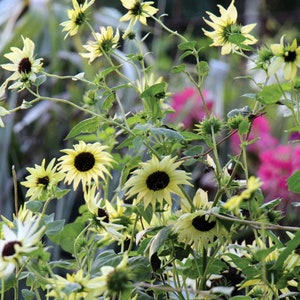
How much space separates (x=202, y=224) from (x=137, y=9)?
7.2 inches

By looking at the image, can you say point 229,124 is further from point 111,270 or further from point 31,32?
point 31,32

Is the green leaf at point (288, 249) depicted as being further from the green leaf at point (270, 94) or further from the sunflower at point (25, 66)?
the sunflower at point (25, 66)

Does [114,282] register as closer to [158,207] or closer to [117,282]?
[117,282]

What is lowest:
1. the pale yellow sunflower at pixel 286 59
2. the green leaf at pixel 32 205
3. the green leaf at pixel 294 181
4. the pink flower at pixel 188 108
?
the green leaf at pixel 32 205

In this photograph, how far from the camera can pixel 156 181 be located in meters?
0.54

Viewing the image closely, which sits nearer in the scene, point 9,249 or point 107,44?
point 9,249

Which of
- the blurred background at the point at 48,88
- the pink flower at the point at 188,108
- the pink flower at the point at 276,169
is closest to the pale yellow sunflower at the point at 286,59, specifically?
the blurred background at the point at 48,88

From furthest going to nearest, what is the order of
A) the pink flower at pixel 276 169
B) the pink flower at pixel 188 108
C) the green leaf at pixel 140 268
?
1. the pink flower at pixel 188 108
2. the pink flower at pixel 276 169
3. the green leaf at pixel 140 268

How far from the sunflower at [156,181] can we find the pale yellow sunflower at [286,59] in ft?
0.33

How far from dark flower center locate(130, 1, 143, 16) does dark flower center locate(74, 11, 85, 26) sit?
4 cm

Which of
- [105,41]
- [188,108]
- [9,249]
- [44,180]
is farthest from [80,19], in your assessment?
[188,108]

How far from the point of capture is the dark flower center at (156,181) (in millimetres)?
542

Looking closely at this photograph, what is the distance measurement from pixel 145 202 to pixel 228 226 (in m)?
0.07

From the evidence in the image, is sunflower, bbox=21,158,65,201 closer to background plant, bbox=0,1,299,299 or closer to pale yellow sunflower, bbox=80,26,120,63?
background plant, bbox=0,1,299,299
